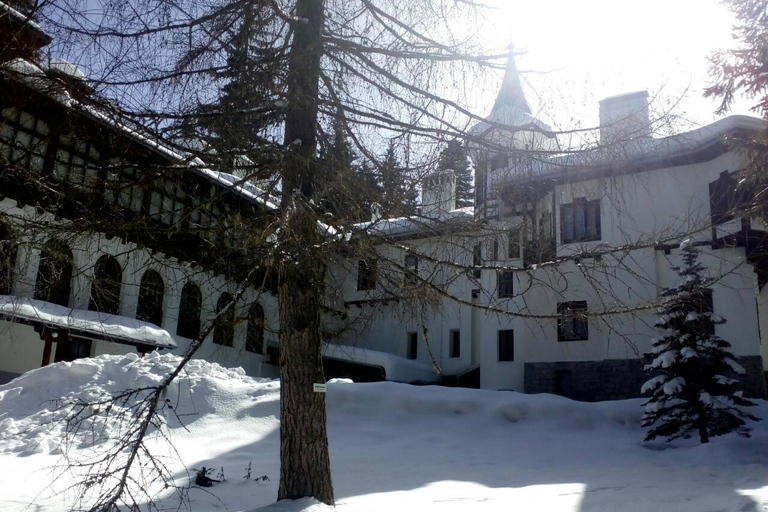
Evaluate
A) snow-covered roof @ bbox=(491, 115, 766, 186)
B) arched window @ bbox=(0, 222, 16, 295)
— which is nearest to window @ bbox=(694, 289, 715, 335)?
snow-covered roof @ bbox=(491, 115, 766, 186)

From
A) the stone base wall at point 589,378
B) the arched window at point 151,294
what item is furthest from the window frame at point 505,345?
the arched window at point 151,294

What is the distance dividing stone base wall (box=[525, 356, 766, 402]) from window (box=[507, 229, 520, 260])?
15063 mm

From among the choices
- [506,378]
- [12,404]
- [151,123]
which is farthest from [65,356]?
[151,123]

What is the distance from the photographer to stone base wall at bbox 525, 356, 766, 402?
65.1 feet

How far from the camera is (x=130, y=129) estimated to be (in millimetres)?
5645

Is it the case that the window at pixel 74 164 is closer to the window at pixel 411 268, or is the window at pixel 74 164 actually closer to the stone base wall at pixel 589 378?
the window at pixel 411 268

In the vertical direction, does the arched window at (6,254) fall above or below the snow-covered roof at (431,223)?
below

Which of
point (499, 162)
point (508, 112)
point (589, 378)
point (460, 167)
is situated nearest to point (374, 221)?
point (460, 167)

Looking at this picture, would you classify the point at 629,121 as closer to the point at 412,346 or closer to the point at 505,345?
the point at 505,345

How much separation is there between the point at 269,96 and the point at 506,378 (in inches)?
722

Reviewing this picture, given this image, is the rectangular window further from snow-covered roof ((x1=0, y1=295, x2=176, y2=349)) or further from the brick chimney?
the brick chimney

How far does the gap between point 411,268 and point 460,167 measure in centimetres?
103

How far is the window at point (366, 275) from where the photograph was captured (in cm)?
571

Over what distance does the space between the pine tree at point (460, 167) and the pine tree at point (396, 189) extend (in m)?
0.38
